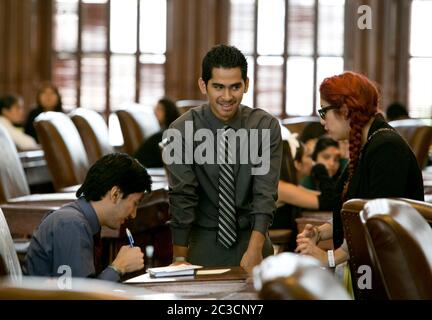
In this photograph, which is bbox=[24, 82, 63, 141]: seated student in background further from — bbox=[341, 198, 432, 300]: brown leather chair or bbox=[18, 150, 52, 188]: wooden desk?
bbox=[341, 198, 432, 300]: brown leather chair

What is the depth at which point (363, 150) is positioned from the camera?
147 inches

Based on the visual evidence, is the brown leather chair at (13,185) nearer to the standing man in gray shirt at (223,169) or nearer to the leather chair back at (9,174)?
the leather chair back at (9,174)

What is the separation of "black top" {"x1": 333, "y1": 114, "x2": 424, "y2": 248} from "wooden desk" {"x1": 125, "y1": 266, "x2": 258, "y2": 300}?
0.59 metres

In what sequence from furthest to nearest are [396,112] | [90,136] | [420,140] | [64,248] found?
[396,112], [420,140], [90,136], [64,248]

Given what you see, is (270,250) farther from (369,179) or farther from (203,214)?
(369,179)

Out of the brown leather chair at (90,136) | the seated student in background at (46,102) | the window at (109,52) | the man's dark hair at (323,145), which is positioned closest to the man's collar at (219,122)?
the man's dark hair at (323,145)

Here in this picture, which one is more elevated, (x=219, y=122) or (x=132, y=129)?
(x=219, y=122)

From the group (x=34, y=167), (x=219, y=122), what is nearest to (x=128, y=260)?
(x=219, y=122)

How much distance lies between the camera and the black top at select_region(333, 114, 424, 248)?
365 centimetres

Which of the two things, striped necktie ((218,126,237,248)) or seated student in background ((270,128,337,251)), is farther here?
seated student in background ((270,128,337,251))

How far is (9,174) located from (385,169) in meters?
2.35

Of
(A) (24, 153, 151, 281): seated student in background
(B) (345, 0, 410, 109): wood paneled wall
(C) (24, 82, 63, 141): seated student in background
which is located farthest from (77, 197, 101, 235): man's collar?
(B) (345, 0, 410, 109): wood paneled wall

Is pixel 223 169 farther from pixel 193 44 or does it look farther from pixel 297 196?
pixel 193 44

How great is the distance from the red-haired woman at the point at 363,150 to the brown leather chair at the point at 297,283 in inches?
77.0
